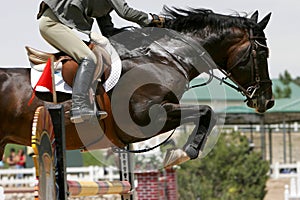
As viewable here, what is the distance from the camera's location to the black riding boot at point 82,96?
5582 millimetres

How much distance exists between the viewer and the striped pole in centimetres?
557

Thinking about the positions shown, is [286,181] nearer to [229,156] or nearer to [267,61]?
[229,156]

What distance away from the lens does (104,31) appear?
19.5 ft

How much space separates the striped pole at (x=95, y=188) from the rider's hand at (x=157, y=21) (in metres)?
1.44

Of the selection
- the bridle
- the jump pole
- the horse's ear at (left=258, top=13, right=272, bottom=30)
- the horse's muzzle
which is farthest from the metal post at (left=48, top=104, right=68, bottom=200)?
the horse's ear at (left=258, top=13, right=272, bottom=30)

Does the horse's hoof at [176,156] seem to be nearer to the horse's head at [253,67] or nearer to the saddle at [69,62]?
the saddle at [69,62]

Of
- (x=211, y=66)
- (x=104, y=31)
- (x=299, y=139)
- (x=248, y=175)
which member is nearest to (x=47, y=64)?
(x=104, y=31)

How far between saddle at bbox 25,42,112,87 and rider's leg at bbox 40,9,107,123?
0.07 m

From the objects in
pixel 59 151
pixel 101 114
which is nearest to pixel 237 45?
pixel 101 114

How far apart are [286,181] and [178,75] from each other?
15.6 metres

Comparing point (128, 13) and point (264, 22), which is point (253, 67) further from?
point (128, 13)

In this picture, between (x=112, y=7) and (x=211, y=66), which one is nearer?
(x=112, y=7)

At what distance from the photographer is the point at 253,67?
20.7ft

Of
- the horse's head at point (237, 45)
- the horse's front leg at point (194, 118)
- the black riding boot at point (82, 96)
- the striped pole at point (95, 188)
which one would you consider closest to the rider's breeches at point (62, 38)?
the black riding boot at point (82, 96)
